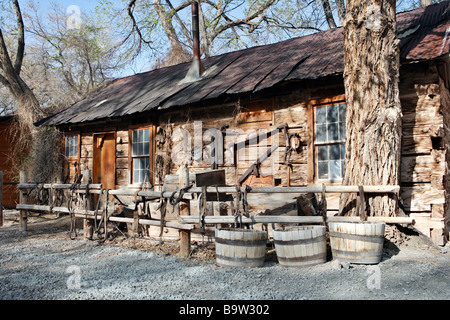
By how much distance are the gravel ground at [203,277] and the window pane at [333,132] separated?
250 centimetres

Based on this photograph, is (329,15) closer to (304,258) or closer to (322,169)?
(322,169)

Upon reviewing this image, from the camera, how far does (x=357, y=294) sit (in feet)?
12.4

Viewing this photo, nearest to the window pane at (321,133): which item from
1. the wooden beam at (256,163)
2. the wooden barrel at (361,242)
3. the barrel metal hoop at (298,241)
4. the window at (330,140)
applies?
the window at (330,140)

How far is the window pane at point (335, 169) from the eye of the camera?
7.48 m

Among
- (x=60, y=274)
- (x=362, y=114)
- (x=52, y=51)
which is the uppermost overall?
(x=52, y=51)

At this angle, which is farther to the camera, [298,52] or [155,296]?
[298,52]

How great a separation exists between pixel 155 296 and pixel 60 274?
73.7 inches

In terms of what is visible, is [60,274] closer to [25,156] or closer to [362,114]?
[362,114]

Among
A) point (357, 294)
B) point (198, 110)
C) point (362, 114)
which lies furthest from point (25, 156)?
point (357, 294)

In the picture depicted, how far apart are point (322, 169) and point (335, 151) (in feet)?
1.53

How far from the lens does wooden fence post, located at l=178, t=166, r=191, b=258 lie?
5.87 m

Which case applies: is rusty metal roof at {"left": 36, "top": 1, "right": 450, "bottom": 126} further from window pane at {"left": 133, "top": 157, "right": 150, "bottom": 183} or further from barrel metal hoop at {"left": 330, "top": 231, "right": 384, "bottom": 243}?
barrel metal hoop at {"left": 330, "top": 231, "right": 384, "bottom": 243}

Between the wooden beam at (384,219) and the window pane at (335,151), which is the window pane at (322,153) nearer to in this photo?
the window pane at (335,151)

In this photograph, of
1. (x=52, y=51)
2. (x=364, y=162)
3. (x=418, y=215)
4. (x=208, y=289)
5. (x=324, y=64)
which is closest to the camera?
(x=208, y=289)
